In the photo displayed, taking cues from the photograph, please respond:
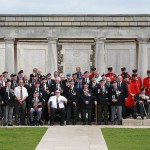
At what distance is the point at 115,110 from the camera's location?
26.1 metres

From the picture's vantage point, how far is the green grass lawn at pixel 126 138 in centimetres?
1783

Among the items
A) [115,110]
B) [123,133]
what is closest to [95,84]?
[115,110]

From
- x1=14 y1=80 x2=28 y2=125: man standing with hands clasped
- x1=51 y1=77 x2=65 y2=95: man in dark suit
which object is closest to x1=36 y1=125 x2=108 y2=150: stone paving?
x1=14 y1=80 x2=28 y2=125: man standing with hands clasped

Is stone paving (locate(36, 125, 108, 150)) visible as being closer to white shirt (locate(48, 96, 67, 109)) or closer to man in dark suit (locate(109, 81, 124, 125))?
white shirt (locate(48, 96, 67, 109))

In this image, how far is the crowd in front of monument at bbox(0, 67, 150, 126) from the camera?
1009 inches

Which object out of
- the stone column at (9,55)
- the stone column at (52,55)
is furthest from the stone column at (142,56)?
the stone column at (9,55)

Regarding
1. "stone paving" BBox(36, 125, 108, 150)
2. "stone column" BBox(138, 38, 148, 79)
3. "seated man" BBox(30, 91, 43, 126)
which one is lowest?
"stone paving" BBox(36, 125, 108, 150)

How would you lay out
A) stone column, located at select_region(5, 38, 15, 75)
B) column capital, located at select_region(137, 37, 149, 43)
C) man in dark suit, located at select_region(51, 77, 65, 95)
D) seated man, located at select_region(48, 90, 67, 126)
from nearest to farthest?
seated man, located at select_region(48, 90, 67, 126) → man in dark suit, located at select_region(51, 77, 65, 95) → stone column, located at select_region(5, 38, 15, 75) → column capital, located at select_region(137, 37, 149, 43)

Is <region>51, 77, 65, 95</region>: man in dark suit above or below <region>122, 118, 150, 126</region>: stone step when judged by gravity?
above

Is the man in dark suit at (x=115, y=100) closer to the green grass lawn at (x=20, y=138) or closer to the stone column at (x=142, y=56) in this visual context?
the green grass lawn at (x=20, y=138)

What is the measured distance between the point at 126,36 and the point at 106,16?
5.99 ft

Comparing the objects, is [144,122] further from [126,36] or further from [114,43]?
[114,43]

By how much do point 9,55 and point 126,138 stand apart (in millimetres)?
17398

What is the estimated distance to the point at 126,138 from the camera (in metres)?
19.9
